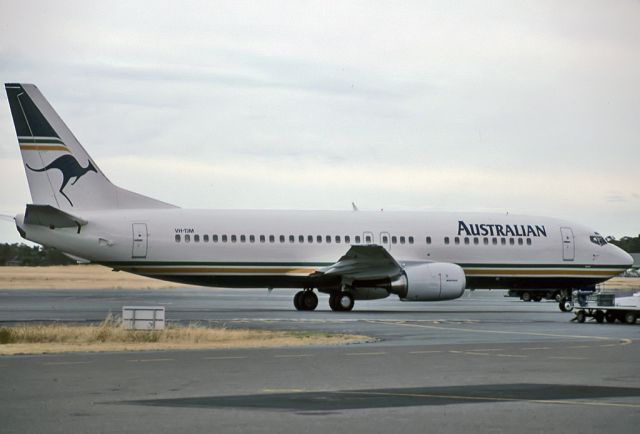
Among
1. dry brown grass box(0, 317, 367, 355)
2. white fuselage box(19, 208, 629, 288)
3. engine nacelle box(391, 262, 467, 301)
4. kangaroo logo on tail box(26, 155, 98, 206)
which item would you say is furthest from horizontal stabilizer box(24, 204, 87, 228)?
dry brown grass box(0, 317, 367, 355)

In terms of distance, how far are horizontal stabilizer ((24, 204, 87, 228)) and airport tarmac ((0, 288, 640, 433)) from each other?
1734cm

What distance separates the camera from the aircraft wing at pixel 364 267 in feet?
136

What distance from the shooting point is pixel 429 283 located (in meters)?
41.2

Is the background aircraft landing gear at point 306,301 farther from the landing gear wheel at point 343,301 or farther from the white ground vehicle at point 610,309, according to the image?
the white ground vehicle at point 610,309

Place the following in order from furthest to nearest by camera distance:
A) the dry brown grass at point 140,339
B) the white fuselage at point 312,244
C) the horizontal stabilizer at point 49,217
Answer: the white fuselage at point 312,244 < the horizontal stabilizer at point 49,217 < the dry brown grass at point 140,339

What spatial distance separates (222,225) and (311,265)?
12.4ft

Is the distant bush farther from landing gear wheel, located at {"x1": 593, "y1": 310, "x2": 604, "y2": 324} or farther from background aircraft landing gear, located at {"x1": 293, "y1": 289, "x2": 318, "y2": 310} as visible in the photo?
landing gear wheel, located at {"x1": 593, "y1": 310, "x2": 604, "y2": 324}

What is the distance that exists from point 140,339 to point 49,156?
1760 centimetres

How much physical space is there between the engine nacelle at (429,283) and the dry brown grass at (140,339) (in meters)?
14.5

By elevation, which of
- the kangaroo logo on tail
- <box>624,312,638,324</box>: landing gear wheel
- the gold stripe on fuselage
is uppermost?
the gold stripe on fuselage

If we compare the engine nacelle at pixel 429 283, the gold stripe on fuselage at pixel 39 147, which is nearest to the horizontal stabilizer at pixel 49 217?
the gold stripe on fuselage at pixel 39 147

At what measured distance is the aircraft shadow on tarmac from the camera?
1350 centimetres

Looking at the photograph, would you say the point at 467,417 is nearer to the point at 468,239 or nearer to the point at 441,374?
the point at 441,374

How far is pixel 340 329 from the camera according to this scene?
3002cm
